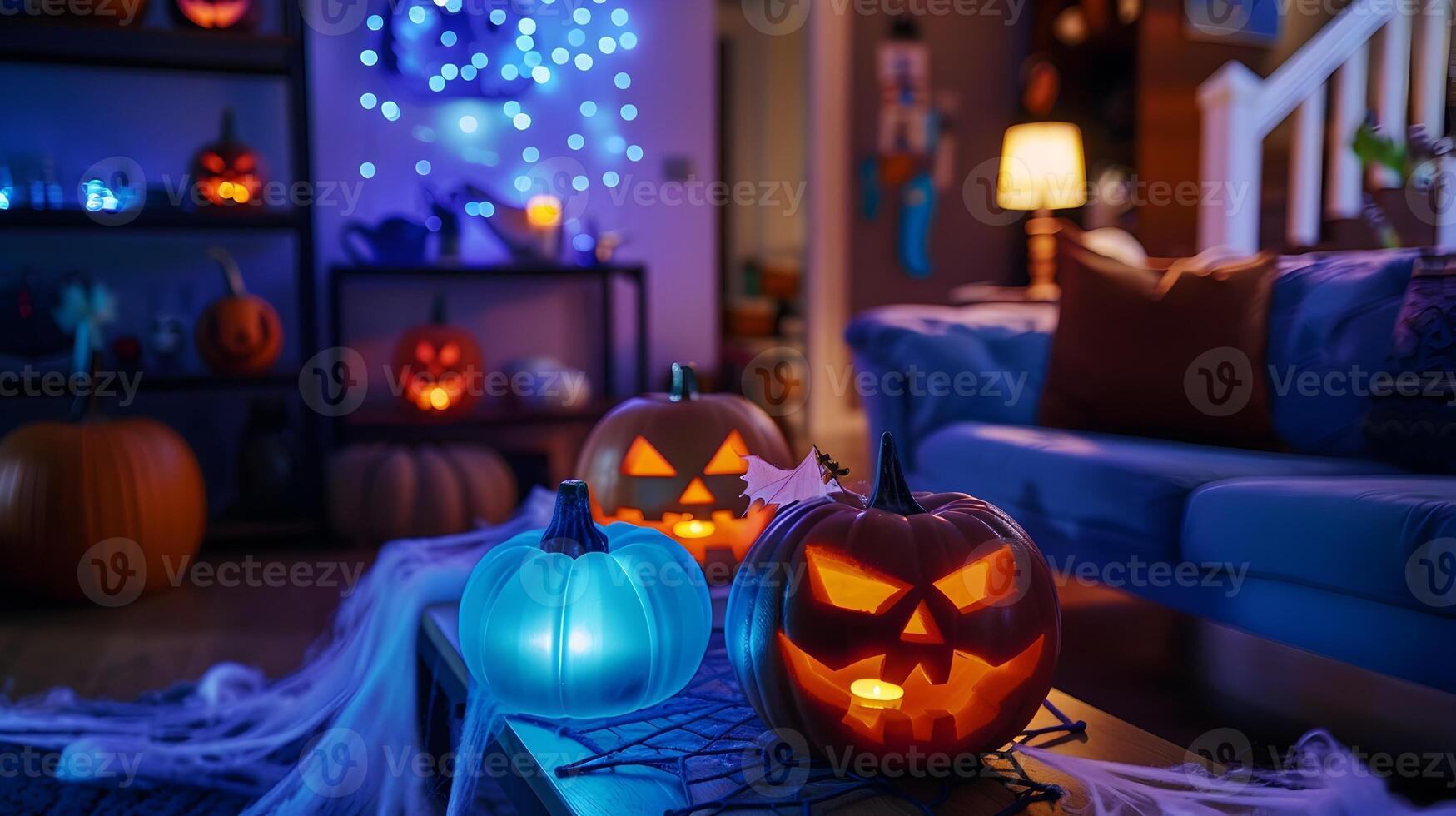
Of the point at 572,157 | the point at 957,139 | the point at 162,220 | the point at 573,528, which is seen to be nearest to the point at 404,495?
the point at 162,220

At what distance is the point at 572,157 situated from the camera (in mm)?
3670

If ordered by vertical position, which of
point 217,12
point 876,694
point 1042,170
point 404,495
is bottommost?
point 404,495

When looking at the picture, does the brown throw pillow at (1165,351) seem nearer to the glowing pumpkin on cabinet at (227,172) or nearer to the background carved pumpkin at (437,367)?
the background carved pumpkin at (437,367)

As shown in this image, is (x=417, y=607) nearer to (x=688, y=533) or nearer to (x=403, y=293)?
(x=688, y=533)

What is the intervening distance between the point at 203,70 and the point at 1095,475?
280 centimetres

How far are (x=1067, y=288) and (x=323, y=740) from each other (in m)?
1.76

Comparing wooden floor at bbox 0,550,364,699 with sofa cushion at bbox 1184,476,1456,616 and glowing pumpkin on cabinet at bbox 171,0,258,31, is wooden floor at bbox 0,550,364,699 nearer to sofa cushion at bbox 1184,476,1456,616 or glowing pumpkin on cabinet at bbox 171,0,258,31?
glowing pumpkin on cabinet at bbox 171,0,258,31

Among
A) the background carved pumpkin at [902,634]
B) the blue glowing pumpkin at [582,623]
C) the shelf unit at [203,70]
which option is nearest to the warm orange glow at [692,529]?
the blue glowing pumpkin at [582,623]

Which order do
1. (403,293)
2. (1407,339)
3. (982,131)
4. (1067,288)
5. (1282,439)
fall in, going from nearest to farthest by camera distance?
(1407,339)
(1282,439)
(1067,288)
(403,293)
(982,131)

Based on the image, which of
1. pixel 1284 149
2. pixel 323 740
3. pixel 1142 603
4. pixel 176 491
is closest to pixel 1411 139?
pixel 1142 603

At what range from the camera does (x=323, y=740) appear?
4.17ft

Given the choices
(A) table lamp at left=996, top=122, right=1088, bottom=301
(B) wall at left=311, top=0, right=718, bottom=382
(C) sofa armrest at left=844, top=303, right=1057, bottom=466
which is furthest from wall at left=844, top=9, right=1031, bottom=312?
(C) sofa armrest at left=844, top=303, right=1057, bottom=466

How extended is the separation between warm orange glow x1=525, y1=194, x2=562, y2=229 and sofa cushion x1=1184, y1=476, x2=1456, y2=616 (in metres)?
2.29

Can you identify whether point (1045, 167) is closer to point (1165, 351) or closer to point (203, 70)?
point (1165, 351)
